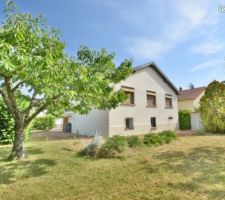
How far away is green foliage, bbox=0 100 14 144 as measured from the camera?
16161 mm

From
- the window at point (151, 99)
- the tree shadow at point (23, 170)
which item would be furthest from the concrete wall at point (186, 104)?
the tree shadow at point (23, 170)

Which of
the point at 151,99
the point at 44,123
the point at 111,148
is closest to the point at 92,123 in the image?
the point at 151,99

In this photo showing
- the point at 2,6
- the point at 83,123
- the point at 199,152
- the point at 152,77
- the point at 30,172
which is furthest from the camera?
the point at 152,77

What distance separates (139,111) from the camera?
2253 cm

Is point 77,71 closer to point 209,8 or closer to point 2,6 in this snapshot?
point 2,6

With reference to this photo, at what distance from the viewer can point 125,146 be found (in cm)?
1310

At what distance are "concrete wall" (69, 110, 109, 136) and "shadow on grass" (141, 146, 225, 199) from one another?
8.38 metres

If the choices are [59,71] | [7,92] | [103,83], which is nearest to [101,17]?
[103,83]

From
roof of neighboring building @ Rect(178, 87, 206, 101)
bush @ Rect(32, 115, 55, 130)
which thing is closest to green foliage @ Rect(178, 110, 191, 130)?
roof of neighboring building @ Rect(178, 87, 206, 101)

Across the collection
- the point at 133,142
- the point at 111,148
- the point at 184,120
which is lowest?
the point at 111,148

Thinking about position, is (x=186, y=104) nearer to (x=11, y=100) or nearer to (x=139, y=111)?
(x=139, y=111)

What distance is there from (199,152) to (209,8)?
27.3ft

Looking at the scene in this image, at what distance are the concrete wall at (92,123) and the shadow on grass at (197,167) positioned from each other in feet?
27.5

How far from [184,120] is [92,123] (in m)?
14.7
